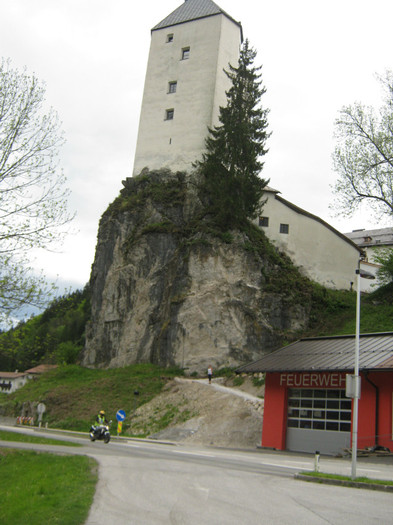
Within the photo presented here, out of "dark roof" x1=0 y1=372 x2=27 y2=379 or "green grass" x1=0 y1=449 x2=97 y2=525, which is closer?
"green grass" x1=0 y1=449 x2=97 y2=525

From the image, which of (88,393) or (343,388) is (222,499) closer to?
(343,388)

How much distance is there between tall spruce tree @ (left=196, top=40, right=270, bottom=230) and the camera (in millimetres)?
44062

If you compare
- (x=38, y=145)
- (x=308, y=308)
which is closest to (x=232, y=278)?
(x=308, y=308)

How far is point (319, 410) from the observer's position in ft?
82.4

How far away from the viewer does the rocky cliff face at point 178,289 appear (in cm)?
4069

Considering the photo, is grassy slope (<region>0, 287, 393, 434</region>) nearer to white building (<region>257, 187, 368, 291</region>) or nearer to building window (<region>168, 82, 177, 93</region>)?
white building (<region>257, 187, 368, 291</region>)

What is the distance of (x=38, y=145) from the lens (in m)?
17.4

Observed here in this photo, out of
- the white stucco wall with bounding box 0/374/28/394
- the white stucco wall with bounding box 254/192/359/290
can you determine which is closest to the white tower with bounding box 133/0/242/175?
the white stucco wall with bounding box 254/192/359/290

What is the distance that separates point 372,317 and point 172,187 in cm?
2077

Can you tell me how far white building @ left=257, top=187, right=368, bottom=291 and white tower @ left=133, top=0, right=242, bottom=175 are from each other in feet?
30.0

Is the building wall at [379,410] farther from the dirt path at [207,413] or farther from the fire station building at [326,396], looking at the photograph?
the dirt path at [207,413]

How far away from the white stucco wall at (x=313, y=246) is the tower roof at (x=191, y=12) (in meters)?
20.7

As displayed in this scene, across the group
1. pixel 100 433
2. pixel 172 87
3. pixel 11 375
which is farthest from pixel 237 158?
pixel 11 375

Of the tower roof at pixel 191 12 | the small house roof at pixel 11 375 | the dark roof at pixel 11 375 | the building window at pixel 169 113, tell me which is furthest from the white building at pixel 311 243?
the small house roof at pixel 11 375
